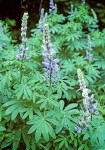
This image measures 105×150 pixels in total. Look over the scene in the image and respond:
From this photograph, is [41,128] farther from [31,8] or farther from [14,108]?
[31,8]

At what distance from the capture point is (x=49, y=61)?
3129mm

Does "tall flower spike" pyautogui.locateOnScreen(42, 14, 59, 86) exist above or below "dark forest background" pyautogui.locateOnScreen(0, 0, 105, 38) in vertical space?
below

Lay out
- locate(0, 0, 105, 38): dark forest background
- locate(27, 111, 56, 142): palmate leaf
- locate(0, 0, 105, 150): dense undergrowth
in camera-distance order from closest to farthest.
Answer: locate(27, 111, 56, 142): palmate leaf
locate(0, 0, 105, 150): dense undergrowth
locate(0, 0, 105, 38): dark forest background

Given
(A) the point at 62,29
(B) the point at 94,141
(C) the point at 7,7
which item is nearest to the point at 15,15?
(C) the point at 7,7

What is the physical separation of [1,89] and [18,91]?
0.28 meters

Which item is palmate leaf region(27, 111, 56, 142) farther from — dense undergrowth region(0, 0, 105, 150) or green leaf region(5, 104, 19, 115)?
green leaf region(5, 104, 19, 115)

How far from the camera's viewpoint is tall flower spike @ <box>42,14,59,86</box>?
9.93ft

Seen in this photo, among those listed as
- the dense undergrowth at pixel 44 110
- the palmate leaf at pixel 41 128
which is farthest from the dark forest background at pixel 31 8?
the palmate leaf at pixel 41 128

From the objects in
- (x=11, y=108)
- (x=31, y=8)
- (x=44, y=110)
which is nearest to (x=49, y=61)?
(x=44, y=110)

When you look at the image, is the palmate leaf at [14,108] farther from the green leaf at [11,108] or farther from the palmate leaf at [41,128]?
the palmate leaf at [41,128]

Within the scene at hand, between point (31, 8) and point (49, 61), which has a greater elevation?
point (31, 8)

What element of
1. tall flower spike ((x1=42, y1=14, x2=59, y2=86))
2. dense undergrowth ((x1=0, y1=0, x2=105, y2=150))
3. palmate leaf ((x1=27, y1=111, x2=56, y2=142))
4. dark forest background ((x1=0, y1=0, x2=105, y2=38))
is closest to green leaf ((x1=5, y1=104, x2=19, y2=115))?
dense undergrowth ((x1=0, y1=0, x2=105, y2=150))

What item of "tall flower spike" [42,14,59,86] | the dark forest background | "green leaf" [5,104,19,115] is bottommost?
"green leaf" [5,104,19,115]

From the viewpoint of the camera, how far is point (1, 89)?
3.39 metres
